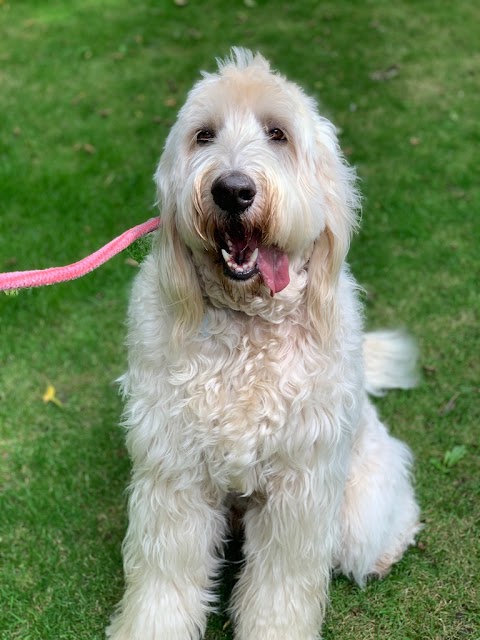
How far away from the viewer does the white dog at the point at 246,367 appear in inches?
86.3

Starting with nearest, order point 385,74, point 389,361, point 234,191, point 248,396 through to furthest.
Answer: point 234,191, point 248,396, point 389,361, point 385,74

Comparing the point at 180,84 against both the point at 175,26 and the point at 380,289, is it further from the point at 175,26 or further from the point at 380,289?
the point at 380,289

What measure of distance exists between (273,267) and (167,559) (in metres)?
1.23

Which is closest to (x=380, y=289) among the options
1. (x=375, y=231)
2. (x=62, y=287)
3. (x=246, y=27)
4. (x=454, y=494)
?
(x=375, y=231)

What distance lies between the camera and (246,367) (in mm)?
2375

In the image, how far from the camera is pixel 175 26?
851 cm

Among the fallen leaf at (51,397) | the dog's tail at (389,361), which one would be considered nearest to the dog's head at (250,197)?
the dog's tail at (389,361)

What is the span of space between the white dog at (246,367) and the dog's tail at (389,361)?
90 cm

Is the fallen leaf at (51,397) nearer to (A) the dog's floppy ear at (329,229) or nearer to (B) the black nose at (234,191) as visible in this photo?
(A) the dog's floppy ear at (329,229)

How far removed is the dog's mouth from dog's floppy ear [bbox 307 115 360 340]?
0.13m

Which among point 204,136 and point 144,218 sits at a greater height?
point 204,136

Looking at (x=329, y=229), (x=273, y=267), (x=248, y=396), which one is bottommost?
(x=248, y=396)

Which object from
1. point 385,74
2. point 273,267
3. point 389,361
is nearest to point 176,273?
point 273,267

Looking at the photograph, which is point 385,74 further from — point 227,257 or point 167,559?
point 167,559
